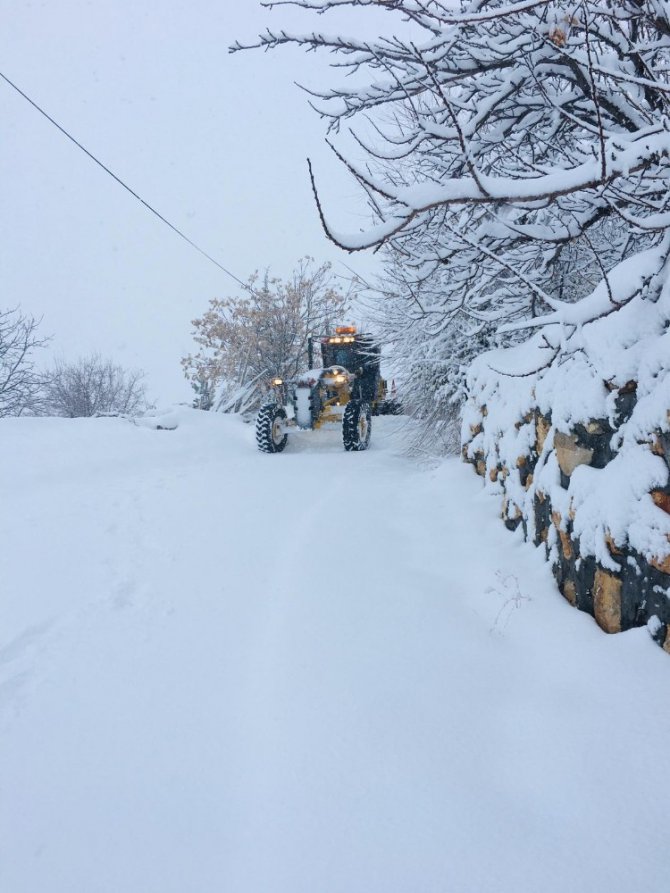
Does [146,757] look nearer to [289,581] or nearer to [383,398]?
[289,581]

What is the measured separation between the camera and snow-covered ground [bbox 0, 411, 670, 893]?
5.17 ft

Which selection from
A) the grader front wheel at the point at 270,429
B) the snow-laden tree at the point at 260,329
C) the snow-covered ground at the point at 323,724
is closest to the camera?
the snow-covered ground at the point at 323,724

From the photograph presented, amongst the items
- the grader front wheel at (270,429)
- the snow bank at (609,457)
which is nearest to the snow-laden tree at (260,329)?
the grader front wheel at (270,429)

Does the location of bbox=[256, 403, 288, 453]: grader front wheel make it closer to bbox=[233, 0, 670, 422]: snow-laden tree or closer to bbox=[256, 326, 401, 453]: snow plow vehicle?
bbox=[256, 326, 401, 453]: snow plow vehicle

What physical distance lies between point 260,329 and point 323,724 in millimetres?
17809

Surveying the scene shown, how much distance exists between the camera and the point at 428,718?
211 cm

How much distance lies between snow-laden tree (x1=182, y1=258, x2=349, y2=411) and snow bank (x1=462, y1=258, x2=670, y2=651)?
1546 centimetres

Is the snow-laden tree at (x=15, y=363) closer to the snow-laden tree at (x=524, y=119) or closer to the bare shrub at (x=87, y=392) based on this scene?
the bare shrub at (x=87, y=392)

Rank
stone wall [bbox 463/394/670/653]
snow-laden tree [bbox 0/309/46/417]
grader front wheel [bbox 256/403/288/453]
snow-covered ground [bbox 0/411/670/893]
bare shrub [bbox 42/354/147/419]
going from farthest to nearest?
bare shrub [bbox 42/354/147/419], snow-laden tree [bbox 0/309/46/417], grader front wheel [bbox 256/403/288/453], stone wall [bbox 463/394/670/653], snow-covered ground [bbox 0/411/670/893]

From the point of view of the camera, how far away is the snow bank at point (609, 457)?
219 cm

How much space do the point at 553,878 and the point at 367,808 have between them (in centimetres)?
59

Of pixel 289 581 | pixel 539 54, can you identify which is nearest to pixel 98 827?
pixel 289 581

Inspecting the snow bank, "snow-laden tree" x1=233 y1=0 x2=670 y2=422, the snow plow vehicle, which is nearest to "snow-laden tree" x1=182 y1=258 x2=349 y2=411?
the snow plow vehicle

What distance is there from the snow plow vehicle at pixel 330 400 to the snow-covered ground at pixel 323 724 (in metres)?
5.60
